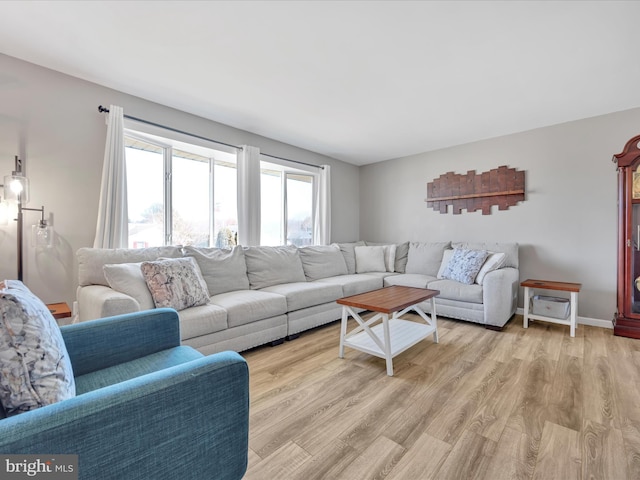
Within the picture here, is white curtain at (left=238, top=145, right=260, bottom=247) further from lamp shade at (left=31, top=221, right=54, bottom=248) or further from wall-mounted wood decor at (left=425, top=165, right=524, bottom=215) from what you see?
wall-mounted wood decor at (left=425, top=165, right=524, bottom=215)

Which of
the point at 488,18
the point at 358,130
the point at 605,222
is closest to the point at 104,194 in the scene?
the point at 358,130

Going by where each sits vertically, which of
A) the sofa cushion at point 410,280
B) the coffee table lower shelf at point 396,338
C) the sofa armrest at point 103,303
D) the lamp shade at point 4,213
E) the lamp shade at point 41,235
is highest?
the lamp shade at point 4,213

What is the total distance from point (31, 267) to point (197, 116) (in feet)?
6.80

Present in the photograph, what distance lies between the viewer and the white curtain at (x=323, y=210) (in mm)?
4717

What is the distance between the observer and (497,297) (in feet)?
10.3

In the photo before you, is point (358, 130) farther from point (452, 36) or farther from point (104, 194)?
point (104, 194)

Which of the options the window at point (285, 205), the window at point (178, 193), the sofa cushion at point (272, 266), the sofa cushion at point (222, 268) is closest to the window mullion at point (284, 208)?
the window at point (285, 205)

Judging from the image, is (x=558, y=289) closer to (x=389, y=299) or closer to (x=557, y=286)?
(x=557, y=286)

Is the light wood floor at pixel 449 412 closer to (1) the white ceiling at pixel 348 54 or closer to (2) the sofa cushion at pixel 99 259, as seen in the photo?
(2) the sofa cushion at pixel 99 259

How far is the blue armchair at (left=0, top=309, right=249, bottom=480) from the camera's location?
2.36 feet

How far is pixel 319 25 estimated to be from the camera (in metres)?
1.85

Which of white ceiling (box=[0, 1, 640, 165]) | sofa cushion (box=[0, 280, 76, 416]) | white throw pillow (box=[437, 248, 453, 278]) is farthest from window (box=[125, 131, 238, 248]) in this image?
white throw pillow (box=[437, 248, 453, 278])

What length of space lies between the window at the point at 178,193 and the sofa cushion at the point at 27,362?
2.26m

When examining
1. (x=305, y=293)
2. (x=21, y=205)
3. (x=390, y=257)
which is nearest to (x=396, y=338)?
(x=305, y=293)
